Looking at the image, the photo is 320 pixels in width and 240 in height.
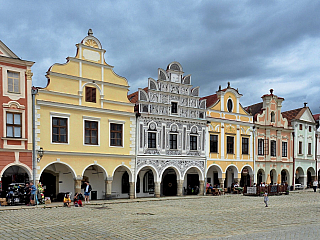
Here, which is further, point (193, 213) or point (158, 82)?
point (158, 82)

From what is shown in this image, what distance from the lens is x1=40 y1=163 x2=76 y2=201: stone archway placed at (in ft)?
87.2

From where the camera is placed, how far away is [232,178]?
38.7m

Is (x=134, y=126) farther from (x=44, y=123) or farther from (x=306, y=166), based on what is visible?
(x=306, y=166)

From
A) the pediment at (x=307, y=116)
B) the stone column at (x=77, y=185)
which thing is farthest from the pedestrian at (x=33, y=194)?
the pediment at (x=307, y=116)

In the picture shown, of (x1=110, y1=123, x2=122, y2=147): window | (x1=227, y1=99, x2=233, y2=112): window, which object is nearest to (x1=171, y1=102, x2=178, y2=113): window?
(x1=110, y1=123, x2=122, y2=147): window

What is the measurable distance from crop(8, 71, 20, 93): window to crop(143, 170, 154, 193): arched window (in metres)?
14.2

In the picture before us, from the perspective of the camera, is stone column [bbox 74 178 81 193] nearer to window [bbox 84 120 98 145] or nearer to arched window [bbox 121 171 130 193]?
window [bbox 84 120 98 145]

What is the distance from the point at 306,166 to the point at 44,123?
34.8 meters

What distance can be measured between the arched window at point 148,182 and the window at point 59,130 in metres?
9.48

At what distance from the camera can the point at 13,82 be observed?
23500mm

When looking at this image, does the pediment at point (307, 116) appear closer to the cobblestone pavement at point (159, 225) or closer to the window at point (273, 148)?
the window at point (273, 148)

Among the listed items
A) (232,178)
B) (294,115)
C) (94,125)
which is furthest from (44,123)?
(294,115)

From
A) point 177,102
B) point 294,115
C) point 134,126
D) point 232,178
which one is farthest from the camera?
point 294,115

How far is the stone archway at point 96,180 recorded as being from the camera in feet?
94.2
